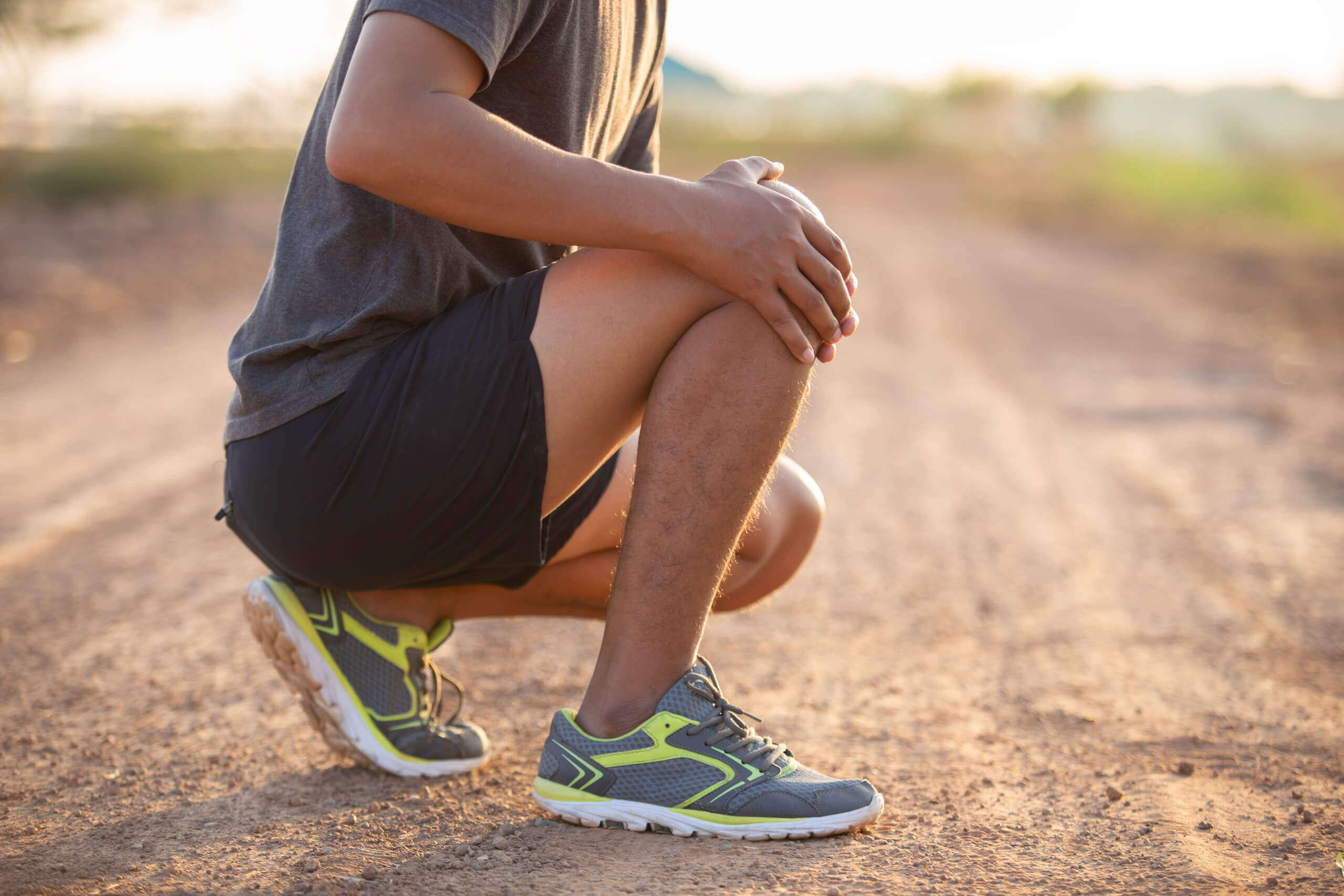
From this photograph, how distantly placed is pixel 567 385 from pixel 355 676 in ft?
2.12

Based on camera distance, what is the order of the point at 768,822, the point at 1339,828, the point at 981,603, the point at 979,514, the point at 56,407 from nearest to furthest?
1. the point at 768,822
2. the point at 1339,828
3. the point at 981,603
4. the point at 979,514
5. the point at 56,407

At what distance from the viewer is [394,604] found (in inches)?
68.7

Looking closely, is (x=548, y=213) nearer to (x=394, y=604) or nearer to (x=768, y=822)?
(x=394, y=604)

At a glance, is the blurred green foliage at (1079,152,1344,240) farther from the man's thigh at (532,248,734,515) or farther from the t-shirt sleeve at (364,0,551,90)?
the t-shirt sleeve at (364,0,551,90)

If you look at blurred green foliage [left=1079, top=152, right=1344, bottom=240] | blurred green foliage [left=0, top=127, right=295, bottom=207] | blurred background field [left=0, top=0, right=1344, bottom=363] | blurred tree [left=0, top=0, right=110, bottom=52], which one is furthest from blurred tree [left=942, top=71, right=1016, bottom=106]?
blurred tree [left=0, top=0, right=110, bottom=52]

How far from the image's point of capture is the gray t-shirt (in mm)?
1492

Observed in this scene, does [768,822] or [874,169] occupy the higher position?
Answer: [874,169]

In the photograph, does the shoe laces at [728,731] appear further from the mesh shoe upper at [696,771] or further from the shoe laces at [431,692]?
the shoe laces at [431,692]

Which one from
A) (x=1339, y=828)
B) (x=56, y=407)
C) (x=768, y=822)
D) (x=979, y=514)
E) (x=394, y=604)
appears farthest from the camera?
(x=56, y=407)

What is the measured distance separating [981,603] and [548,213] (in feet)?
6.72

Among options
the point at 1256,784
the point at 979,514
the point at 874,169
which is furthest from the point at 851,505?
the point at 874,169

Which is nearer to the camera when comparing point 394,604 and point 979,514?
point 394,604

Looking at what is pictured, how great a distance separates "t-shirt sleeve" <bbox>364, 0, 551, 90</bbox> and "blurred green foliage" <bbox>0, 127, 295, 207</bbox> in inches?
469

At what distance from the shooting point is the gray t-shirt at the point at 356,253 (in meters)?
1.49
